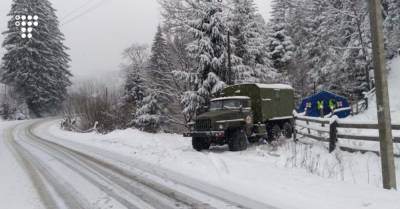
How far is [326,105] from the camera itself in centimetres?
2859

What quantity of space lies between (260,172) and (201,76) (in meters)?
20.1

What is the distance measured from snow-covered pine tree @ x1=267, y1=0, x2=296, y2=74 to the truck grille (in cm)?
3697

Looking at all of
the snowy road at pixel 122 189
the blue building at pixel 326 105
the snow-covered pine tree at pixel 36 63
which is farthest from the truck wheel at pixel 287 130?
the snow-covered pine tree at pixel 36 63

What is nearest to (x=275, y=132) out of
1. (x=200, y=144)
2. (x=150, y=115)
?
(x=200, y=144)

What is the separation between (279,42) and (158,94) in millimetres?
21627

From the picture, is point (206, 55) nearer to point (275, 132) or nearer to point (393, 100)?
point (275, 132)

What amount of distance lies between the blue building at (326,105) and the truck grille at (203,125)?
12746mm

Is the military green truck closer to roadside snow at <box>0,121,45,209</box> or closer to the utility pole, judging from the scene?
roadside snow at <box>0,121,45,209</box>

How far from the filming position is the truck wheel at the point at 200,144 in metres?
17.2

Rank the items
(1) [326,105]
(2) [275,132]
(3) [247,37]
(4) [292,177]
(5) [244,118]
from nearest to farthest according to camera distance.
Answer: (4) [292,177]
(5) [244,118]
(2) [275,132]
(1) [326,105]
(3) [247,37]

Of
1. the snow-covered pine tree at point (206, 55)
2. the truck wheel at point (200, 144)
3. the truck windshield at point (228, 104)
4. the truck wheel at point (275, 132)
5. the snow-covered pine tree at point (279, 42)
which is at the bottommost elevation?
the truck wheel at point (200, 144)

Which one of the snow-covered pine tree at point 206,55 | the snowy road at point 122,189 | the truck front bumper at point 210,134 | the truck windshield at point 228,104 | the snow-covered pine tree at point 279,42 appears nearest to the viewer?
the snowy road at point 122,189

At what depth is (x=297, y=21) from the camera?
201ft

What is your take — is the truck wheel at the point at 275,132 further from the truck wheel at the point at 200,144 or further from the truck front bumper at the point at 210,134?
the truck front bumper at the point at 210,134
